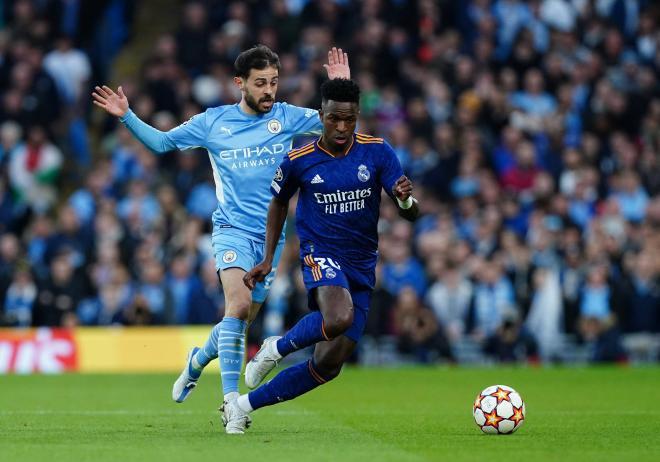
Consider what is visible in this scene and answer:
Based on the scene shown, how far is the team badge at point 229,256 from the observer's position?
1066 cm

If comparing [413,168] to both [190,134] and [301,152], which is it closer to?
[190,134]

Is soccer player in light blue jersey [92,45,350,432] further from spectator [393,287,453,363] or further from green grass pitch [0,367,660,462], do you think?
spectator [393,287,453,363]

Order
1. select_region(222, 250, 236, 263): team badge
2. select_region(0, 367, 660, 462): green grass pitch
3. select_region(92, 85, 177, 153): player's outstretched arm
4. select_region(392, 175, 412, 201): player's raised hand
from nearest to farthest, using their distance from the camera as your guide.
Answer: select_region(0, 367, 660, 462): green grass pitch → select_region(392, 175, 412, 201): player's raised hand → select_region(222, 250, 236, 263): team badge → select_region(92, 85, 177, 153): player's outstretched arm

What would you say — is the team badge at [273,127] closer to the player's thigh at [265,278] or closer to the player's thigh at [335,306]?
the player's thigh at [265,278]

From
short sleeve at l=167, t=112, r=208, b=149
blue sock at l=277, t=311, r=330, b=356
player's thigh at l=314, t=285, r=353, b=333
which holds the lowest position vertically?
blue sock at l=277, t=311, r=330, b=356

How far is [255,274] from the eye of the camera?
1005 cm

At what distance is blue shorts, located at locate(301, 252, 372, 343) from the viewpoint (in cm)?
987

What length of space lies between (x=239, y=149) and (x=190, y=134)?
1.32 feet

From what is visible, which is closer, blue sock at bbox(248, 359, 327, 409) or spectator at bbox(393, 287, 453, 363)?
blue sock at bbox(248, 359, 327, 409)

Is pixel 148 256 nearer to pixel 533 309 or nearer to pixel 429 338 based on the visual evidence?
pixel 429 338

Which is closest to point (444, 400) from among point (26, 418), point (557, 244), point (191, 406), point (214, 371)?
point (191, 406)

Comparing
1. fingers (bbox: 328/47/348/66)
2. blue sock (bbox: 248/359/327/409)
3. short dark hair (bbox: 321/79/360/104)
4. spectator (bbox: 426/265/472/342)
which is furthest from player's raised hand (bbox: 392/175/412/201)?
spectator (bbox: 426/265/472/342)

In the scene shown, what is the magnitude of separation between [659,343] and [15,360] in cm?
957

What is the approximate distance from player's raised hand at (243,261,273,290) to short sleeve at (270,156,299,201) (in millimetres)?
534
